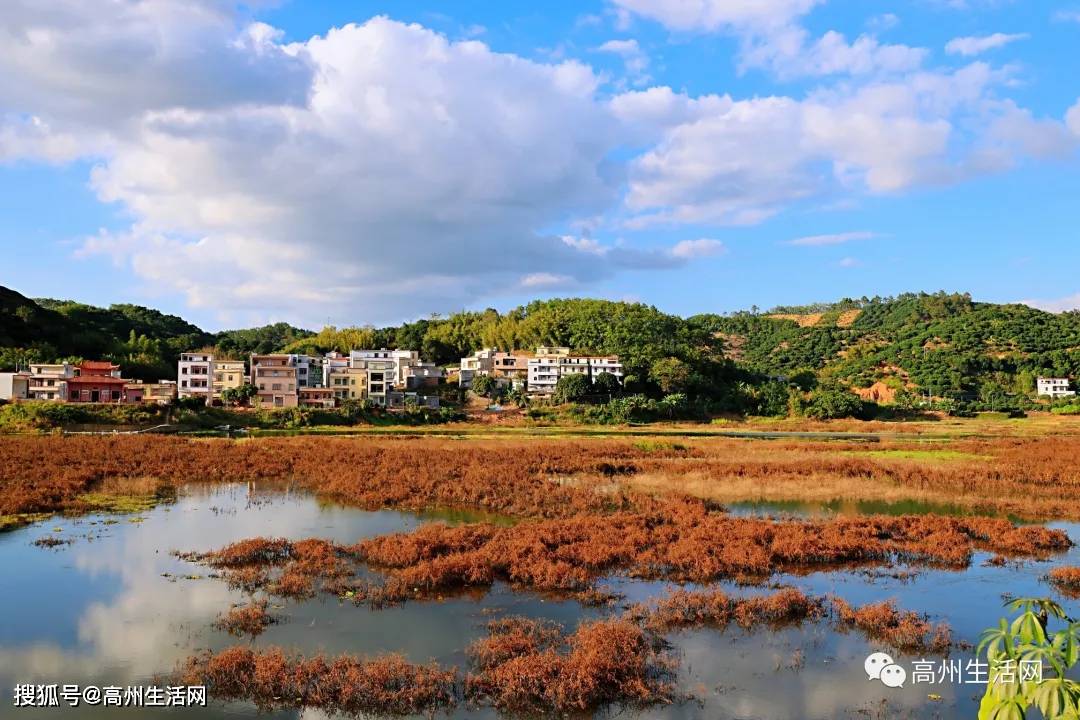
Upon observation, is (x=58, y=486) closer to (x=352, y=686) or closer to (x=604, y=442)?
(x=352, y=686)

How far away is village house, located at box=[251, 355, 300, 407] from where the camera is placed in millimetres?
73562

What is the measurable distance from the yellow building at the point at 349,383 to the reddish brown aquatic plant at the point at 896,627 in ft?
233

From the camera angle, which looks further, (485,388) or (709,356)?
(709,356)

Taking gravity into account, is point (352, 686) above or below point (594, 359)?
below

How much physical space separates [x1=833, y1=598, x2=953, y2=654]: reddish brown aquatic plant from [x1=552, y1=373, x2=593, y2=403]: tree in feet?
223

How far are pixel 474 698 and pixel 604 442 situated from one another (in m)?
38.6

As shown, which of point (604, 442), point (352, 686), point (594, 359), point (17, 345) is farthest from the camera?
point (594, 359)

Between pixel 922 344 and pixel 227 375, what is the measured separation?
4227 inches

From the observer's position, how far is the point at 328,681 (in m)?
10.6

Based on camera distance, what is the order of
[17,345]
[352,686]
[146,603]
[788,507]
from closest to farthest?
1. [352,686]
2. [146,603]
3. [788,507]
4. [17,345]

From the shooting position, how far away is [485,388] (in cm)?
8669

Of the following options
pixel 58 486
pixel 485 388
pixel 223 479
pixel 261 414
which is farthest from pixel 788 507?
pixel 485 388

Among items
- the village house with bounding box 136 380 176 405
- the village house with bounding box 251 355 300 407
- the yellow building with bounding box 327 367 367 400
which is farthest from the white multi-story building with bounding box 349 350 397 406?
the village house with bounding box 136 380 176 405

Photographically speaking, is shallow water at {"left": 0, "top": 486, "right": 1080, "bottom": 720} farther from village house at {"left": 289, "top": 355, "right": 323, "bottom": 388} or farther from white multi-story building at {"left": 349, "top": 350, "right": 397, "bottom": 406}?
village house at {"left": 289, "top": 355, "right": 323, "bottom": 388}
